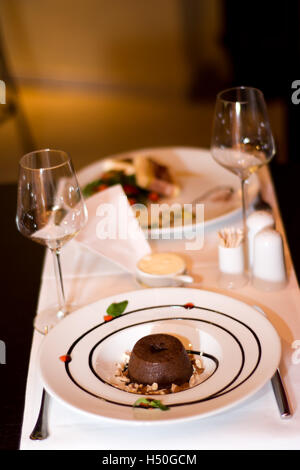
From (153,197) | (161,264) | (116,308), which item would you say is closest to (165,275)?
(161,264)

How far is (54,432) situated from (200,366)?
284 millimetres

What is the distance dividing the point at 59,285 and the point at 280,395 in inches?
20.4

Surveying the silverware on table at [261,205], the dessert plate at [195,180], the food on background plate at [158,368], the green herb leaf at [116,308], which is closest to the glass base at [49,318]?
the green herb leaf at [116,308]

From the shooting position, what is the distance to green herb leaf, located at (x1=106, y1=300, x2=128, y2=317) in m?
1.27

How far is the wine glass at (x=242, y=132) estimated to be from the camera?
4.71 feet

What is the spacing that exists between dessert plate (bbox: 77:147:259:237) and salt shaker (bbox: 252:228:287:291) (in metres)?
0.32

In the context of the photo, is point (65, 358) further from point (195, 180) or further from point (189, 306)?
point (195, 180)

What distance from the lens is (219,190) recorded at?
197 cm

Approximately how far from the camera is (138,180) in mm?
2025

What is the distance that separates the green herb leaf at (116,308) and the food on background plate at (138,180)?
26.8 inches

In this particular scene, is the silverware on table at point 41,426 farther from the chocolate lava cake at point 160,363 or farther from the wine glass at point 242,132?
the wine glass at point 242,132

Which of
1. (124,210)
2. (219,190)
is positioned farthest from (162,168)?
(124,210)
